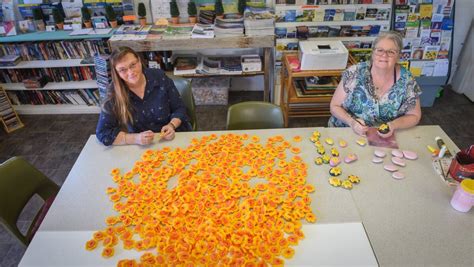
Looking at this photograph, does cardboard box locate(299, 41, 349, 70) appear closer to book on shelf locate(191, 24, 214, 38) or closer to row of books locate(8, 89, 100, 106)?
book on shelf locate(191, 24, 214, 38)

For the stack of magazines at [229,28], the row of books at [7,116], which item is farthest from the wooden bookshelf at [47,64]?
the stack of magazines at [229,28]

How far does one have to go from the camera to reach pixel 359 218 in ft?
4.21

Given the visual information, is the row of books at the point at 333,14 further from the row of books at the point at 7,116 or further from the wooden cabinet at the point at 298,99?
the row of books at the point at 7,116

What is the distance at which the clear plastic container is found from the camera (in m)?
1.24

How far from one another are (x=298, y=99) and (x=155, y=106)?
1.43 meters

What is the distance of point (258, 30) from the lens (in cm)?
287

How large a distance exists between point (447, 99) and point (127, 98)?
3409 millimetres

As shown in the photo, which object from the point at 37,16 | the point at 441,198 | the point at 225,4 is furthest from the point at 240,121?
the point at 37,16

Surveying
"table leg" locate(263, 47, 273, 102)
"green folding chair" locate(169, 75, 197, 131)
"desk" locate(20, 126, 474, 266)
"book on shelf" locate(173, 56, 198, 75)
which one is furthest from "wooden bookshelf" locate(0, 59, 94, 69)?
"desk" locate(20, 126, 474, 266)

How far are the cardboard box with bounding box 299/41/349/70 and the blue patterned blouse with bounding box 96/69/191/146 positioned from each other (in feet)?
3.95

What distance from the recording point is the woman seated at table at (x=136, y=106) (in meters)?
1.74

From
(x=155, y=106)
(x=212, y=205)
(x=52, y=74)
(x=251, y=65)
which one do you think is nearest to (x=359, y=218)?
(x=212, y=205)

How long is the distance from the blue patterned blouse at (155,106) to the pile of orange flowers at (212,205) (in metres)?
0.35

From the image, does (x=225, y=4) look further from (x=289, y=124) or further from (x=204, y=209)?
(x=204, y=209)
